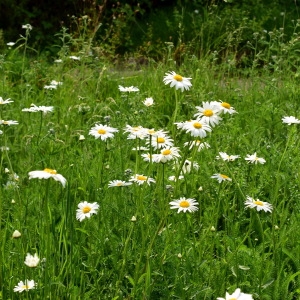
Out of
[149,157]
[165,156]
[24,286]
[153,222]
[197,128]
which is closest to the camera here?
[24,286]

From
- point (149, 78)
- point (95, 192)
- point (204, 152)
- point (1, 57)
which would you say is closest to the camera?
point (95, 192)

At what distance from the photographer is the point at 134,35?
267 inches

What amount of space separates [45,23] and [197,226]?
4649 mm

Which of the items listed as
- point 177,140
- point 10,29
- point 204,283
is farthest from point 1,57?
point 10,29

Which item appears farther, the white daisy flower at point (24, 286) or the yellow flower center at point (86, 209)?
the yellow flower center at point (86, 209)

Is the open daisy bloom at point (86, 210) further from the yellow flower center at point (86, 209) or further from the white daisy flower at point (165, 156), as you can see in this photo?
the white daisy flower at point (165, 156)

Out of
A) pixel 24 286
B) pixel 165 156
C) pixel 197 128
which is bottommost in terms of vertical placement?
pixel 24 286

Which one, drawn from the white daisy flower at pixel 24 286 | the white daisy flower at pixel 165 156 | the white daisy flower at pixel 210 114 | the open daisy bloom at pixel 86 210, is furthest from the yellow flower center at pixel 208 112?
the white daisy flower at pixel 24 286

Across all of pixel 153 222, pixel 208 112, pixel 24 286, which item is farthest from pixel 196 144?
pixel 24 286

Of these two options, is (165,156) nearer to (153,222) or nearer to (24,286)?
(153,222)

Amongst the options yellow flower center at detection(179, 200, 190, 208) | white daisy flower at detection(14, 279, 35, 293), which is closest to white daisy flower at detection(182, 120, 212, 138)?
yellow flower center at detection(179, 200, 190, 208)

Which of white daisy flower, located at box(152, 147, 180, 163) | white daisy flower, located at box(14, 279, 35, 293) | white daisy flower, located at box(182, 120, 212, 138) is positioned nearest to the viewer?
white daisy flower, located at box(14, 279, 35, 293)

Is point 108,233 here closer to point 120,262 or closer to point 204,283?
point 120,262

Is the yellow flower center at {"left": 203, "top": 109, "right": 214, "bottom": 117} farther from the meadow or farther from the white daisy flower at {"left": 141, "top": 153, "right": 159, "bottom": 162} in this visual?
the white daisy flower at {"left": 141, "top": 153, "right": 159, "bottom": 162}
